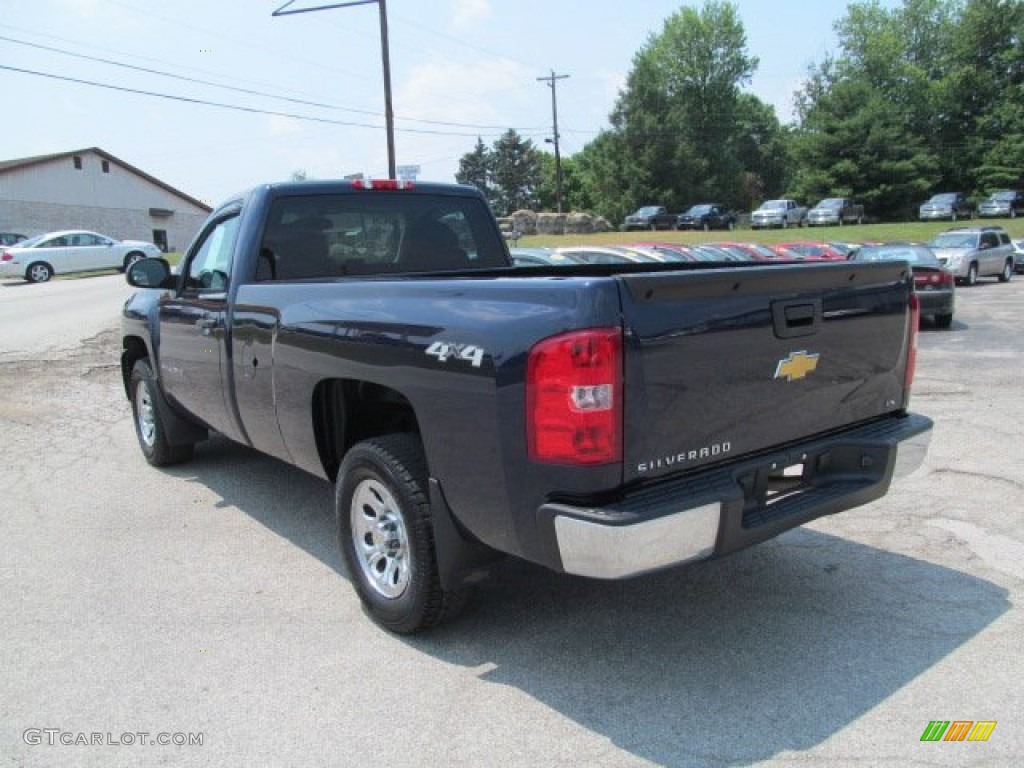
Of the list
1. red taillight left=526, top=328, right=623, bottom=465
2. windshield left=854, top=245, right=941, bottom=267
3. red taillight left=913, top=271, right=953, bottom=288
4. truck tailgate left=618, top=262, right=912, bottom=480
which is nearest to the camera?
red taillight left=526, top=328, right=623, bottom=465

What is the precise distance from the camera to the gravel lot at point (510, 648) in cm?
291

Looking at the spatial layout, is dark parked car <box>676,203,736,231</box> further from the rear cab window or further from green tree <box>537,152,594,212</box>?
the rear cab window

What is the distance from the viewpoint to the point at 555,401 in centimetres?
278

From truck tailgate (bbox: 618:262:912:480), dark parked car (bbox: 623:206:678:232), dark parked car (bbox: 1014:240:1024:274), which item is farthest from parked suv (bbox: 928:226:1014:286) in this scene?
dark parked car (bbox: 623:206:678:232)

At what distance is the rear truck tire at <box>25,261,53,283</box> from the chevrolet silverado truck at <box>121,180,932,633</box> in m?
27.0

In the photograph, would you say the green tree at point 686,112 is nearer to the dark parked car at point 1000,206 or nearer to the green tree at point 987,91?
the green tree at point 987,91

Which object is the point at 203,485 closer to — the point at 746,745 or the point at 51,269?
the point at 746,745

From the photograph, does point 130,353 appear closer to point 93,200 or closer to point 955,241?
point 955,241

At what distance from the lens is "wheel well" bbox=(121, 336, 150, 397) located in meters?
6.64

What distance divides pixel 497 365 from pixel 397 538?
46.3 inches

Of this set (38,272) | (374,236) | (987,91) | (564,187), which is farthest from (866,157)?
(374,236)

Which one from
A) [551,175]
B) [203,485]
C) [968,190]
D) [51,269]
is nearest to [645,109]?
[968,190]

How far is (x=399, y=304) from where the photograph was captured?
11.2ft

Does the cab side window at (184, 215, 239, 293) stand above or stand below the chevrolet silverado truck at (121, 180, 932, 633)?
above
